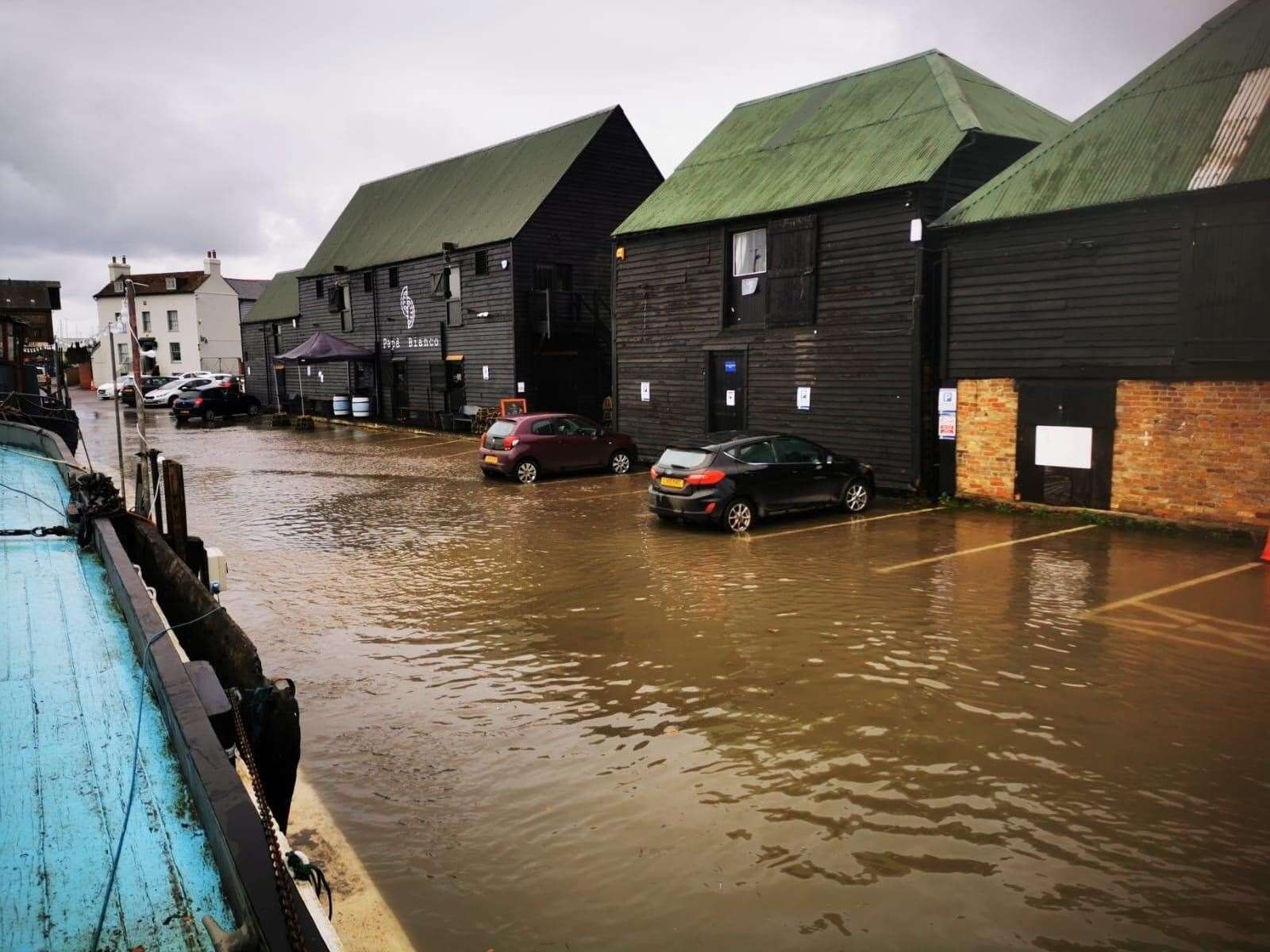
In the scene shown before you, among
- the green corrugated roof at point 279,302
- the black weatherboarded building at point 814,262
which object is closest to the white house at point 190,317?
the green corrugated roof at point 279,302

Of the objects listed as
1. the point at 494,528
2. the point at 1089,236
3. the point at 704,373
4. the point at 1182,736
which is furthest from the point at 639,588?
the point at 704,373

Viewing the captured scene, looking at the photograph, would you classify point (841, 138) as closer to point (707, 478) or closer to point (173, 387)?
point (707, 478)

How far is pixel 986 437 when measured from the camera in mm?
15984

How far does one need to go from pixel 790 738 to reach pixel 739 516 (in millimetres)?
7903

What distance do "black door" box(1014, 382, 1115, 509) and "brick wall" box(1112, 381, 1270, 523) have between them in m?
0.19

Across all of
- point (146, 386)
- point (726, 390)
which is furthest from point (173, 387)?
point (726, 390)

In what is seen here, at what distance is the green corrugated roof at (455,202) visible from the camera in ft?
102

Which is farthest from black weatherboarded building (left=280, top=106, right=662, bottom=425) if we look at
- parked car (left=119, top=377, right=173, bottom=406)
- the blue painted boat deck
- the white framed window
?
the blue painted boat deck

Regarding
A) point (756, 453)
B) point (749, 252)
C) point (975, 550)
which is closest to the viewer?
point (975, 550)

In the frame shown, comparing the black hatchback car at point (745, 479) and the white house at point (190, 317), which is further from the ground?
the white house at point (190, 317)

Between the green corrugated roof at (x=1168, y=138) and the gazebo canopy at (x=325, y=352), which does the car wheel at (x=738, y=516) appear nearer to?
the green corrugated roof at (x=1168, y=138)

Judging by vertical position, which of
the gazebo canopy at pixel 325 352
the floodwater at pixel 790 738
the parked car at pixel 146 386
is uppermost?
the gazebo canopy at pixel 325 352

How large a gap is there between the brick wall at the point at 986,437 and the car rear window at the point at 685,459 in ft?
18.2

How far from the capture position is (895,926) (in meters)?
4.25
